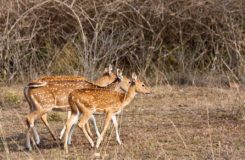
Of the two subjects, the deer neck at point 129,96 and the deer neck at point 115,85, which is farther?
the deer neck at point 115,85

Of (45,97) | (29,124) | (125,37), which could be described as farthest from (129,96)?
(125,37)

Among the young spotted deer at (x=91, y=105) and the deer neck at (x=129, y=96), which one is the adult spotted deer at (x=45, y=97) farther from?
the deer neck at (x=129, y=96)

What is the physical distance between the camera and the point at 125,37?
19.0 metres

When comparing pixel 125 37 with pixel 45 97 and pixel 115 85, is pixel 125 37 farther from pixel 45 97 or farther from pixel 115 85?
pixel 45 97

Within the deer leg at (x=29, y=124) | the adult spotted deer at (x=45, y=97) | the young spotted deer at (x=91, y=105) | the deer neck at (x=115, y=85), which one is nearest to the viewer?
the young spotted deer at (x=91, y=105)

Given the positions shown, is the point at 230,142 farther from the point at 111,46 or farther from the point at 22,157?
the point at 111,46

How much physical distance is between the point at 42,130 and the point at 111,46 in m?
6.30

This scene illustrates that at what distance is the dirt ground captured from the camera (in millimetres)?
10234

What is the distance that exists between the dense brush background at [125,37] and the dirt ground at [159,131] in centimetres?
237

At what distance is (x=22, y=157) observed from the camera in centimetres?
1019

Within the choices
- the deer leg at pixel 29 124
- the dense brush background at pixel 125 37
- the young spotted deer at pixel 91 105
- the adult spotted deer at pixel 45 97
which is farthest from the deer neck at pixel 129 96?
the dense brush background at pixel 125 37

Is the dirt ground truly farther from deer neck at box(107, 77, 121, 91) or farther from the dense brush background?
the dense brush background

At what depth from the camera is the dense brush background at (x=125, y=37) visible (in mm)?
18156

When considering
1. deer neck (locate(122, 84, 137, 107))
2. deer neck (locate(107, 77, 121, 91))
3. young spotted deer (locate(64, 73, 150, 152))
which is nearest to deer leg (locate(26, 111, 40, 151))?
young spotted deer (locate(64, 73, 150, 152))
